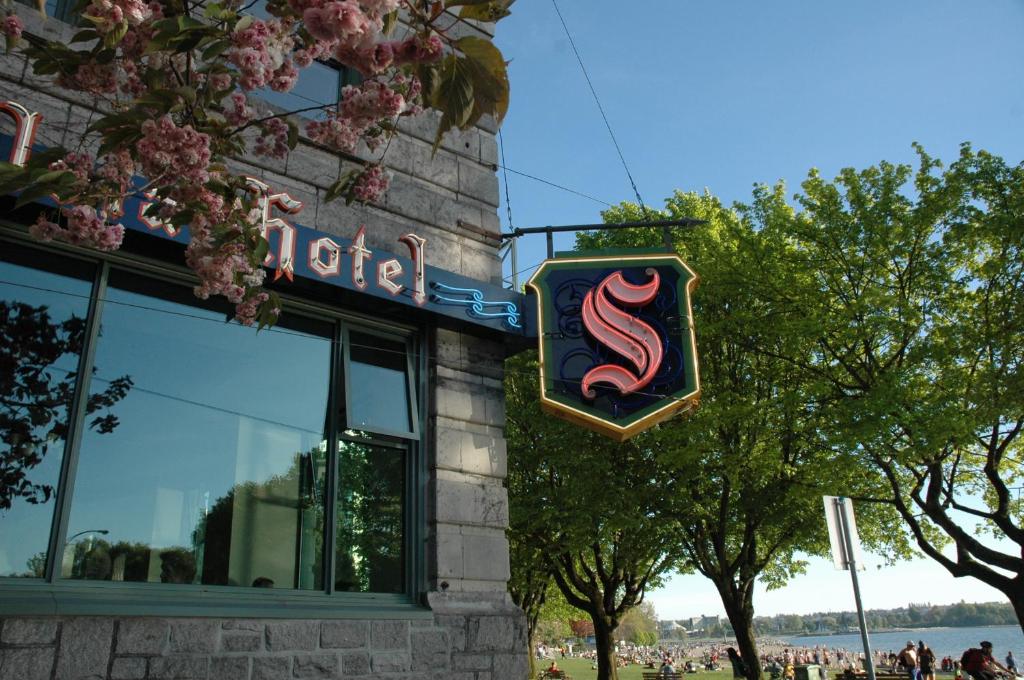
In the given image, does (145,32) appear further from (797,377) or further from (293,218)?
(797,377)

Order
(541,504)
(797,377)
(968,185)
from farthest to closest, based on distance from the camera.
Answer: (541,504) → (797,377) → (968,185)

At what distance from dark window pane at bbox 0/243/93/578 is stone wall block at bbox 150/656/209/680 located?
1.04m

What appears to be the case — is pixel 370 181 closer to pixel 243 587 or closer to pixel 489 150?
pixel 243 587

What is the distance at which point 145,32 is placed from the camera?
3.54m

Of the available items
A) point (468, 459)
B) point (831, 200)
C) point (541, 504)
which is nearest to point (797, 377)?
point (831, 200)

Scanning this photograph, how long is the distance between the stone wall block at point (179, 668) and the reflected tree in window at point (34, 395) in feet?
4.66

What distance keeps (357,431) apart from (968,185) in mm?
15880

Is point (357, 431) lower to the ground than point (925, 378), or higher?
lower

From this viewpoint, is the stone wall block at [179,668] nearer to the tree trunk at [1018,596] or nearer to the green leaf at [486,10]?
the green leaf at [486,10]

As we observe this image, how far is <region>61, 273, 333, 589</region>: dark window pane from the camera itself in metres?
5.73

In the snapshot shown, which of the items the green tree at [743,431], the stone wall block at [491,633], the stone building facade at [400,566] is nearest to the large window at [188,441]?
the stone building facade at [400,566]

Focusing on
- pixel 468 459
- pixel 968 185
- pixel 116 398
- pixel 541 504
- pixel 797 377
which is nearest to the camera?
pixel 116 398

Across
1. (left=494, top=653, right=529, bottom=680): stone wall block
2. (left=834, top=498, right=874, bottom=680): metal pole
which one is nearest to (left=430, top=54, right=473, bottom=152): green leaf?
(left=494, top=653, right=529, bottom=680): stone wall block

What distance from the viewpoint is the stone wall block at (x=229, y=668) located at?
5531 mm
